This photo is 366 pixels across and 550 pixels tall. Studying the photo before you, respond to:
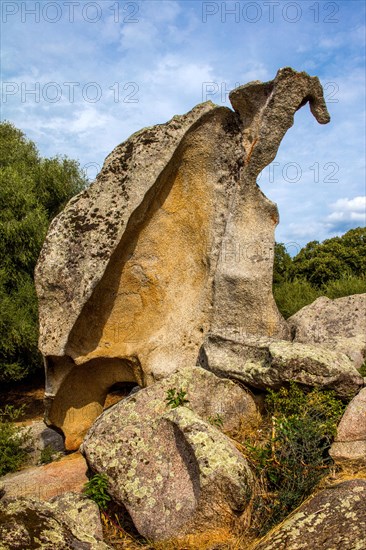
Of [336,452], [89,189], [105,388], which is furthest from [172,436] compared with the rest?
[89,189]

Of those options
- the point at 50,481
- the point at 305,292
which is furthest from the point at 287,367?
the point at 305,292

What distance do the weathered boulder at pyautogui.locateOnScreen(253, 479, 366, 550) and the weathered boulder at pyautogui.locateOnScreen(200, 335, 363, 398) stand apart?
66.2 inches

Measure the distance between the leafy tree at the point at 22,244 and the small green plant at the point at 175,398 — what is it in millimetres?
9829

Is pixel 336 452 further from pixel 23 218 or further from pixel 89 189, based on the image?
pixel 23 218

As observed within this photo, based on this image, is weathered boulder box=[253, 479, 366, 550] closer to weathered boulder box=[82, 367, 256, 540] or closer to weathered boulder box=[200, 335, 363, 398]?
weathered boulder box=[82, 367, 256, 540]

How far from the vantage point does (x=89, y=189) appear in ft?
28.1

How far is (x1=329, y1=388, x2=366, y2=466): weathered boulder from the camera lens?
5.78m

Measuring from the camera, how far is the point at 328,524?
457 cm

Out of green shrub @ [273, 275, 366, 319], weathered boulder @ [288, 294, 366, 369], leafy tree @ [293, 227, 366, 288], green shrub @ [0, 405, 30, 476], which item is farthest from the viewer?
leafy tree @ [293, 227, 366, 288]

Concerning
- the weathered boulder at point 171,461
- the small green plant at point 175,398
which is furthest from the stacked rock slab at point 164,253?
the weathered boulder at point 171,461

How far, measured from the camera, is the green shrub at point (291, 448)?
5344 mm

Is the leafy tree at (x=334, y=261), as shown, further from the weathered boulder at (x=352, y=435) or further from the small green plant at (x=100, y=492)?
the small green plant at (x=100, y=492)

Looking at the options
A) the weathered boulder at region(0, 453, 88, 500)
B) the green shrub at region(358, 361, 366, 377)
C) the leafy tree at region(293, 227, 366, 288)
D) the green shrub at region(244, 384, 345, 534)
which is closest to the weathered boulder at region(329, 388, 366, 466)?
the green shrub at region(244, 384, 345, 534)

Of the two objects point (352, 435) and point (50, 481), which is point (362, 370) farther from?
point (50, 481)
